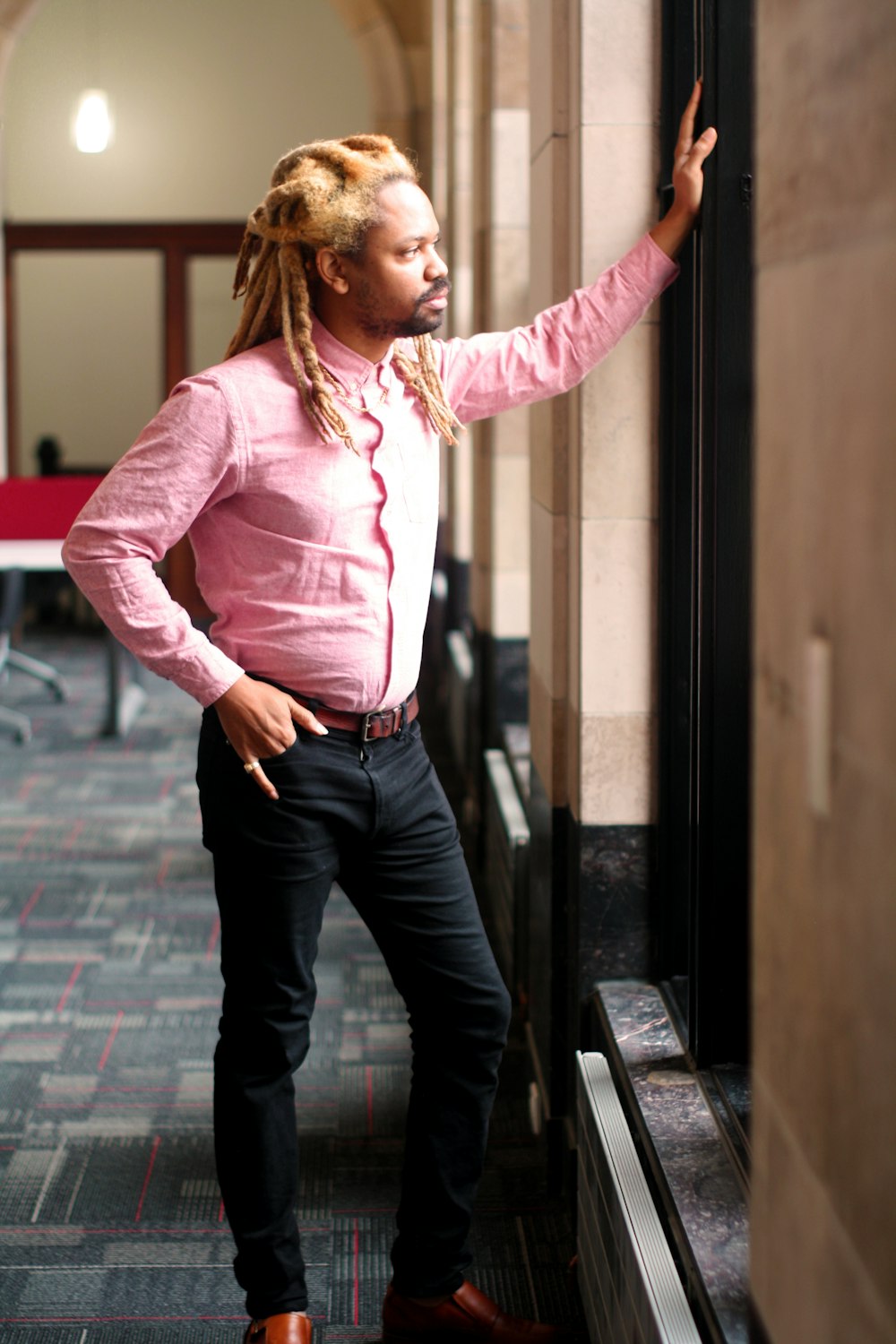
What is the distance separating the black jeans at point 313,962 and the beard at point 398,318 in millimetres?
492

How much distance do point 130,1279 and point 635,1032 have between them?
84 centimetres

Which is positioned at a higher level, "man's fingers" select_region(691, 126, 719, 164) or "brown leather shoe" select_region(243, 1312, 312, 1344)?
"man's fingers" select_region(691, 126, 719, 164)

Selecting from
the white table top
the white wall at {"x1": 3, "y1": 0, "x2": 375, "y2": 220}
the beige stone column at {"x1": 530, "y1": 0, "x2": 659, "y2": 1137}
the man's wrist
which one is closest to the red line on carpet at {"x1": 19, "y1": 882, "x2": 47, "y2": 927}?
the beige stone column at {"x1": 530, "y1": 0, "x2": 659, "y2": 1137}

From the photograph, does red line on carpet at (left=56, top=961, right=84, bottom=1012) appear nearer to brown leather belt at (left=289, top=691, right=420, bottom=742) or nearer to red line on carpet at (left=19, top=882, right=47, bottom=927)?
red line on carpet at (left=19, top=882, right=47, bottom=927)

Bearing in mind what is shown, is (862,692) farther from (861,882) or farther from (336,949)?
(336,949)

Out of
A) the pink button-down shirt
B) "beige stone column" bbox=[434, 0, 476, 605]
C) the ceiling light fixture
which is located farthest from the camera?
the ceiling light fixture

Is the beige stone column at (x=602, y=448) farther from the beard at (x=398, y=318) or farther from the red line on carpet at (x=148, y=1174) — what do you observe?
the red line on carpet at (x=148, y=1174)

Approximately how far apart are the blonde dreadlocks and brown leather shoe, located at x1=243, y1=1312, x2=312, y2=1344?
1.13m

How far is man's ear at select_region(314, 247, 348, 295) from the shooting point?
1717 mm

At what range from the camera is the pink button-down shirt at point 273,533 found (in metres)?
1.69

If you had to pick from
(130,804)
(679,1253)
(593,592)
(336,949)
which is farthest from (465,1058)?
(130,804)

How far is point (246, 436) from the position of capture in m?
1.69

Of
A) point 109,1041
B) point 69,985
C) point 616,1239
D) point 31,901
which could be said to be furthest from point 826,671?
point 31,901

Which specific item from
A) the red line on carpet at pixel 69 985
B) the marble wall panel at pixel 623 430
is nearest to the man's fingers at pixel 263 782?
the marble wall panel at pixel 623 430
